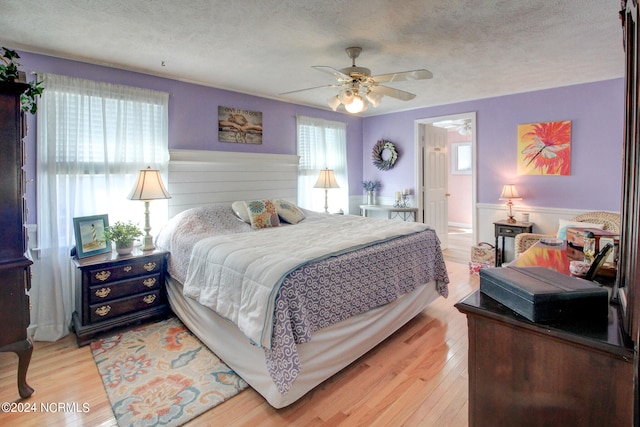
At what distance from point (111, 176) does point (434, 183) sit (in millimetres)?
4567

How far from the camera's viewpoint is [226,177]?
13.1 feet

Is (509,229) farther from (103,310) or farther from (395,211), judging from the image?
(103,310)

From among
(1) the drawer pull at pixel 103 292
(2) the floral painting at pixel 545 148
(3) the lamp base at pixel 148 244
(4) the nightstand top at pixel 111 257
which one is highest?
(2) the floral painting at pixel 545 148

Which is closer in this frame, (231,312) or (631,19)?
(631,19)

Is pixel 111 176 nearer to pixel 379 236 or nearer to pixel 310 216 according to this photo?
pixel 310 216

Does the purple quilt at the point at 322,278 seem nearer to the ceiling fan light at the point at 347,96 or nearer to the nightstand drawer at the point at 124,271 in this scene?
the nightstand drawer at the point at 124,271

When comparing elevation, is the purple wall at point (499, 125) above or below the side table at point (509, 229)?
above

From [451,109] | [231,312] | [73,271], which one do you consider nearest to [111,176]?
[73,271]

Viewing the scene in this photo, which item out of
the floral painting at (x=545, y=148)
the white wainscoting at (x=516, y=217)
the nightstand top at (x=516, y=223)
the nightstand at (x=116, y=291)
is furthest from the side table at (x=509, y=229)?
the nightstand at (x=116, y=291)

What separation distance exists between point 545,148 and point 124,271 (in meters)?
4.85

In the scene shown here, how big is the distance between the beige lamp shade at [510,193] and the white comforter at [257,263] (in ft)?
6.02

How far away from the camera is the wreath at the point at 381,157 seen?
18.5 feet

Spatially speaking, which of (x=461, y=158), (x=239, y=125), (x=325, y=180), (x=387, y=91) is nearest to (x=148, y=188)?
(x=239, y=125)

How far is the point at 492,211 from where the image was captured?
15.6 ft
